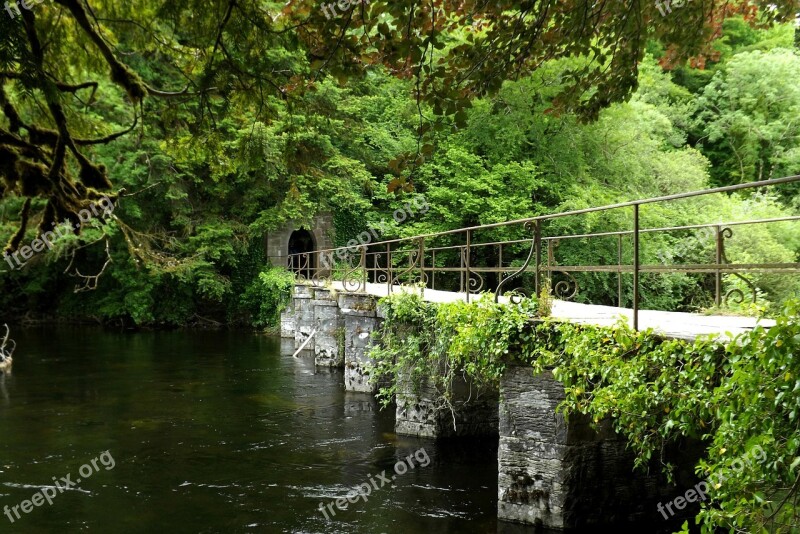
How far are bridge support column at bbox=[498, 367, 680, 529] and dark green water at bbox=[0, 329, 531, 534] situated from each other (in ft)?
1.27

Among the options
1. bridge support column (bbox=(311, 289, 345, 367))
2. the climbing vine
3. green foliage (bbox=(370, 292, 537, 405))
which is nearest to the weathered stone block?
bridge support column (bbox=(311, 289, 345, 367))

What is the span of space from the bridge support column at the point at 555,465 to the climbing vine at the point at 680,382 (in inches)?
9.8

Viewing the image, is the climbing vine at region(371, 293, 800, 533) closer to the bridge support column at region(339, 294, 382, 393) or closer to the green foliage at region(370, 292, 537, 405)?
the green foliage at region(370, 292, 537, 405)

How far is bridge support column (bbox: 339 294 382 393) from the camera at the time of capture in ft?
39.4

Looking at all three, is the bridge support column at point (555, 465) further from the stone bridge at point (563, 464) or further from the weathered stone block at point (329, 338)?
the weathered stone block at point (329, 338)

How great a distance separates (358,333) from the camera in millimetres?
12562

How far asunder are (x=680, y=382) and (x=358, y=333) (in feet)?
28.5

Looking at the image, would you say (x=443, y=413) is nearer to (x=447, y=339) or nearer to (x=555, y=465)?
(x=447, y=339)

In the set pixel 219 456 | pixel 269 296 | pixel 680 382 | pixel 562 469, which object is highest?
pixel 269 296

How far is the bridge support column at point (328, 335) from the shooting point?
1653cm

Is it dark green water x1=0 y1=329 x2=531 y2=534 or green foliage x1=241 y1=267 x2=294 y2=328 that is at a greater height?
green foliage x1=241 y1=267 x2=294 y2=328

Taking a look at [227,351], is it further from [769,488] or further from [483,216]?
[769,488]

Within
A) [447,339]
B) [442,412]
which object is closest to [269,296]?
[442,412]

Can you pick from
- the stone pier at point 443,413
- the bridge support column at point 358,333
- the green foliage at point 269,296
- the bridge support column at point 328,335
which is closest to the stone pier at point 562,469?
the stone pier at point 443,413
